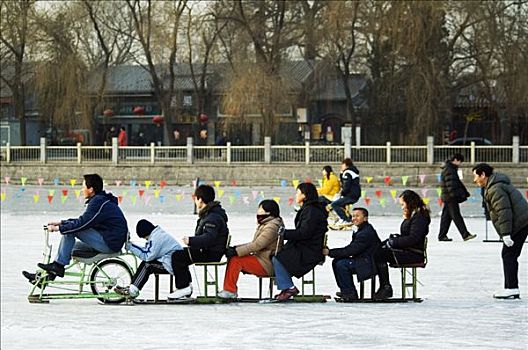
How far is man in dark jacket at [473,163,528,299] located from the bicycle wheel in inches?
144

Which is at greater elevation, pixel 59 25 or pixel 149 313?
pixel 59 25

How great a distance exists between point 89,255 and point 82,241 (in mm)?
153

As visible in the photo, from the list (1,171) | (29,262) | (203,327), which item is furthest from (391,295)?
(1,171)

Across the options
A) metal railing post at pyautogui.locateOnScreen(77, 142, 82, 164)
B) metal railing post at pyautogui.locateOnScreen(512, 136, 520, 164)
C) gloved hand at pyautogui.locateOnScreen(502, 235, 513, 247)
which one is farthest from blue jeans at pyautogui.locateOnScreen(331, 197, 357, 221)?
metal railing post at pyautogui.locateOnScreen(77, 142, 82, 164)

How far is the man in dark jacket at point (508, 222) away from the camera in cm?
1088

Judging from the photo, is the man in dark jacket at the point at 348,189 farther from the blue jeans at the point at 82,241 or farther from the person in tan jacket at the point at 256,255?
the blue jeans at the point at 82,241

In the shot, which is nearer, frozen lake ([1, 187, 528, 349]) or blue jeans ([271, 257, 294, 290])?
frozen lake ([1, 187, 528, 349])

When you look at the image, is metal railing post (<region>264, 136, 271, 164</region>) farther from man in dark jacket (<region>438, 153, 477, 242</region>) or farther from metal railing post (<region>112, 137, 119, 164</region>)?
man in dark jacket (<region>438, 153, 477, 242</region>)

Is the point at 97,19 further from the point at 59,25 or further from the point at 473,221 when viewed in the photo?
the point at 473,221

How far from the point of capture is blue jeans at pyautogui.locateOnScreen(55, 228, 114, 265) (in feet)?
33.9

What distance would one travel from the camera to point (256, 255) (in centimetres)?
1055

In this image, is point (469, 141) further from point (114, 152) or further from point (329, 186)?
point (329, 186)

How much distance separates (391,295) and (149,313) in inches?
94.0

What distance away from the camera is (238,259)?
10.5 metres
